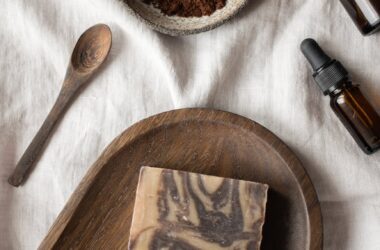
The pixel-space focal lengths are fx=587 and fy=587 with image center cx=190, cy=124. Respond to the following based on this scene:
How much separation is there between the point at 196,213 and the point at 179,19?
1.12ft

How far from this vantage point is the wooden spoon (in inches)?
41.1

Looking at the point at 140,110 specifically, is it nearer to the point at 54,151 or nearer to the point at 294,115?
the point at 54,151

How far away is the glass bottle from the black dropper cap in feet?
0.29

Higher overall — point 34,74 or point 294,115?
point 34,74

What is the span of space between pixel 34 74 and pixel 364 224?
2.11 ft

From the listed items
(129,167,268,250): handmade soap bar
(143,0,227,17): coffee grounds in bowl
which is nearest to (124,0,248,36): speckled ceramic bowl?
(143,0,227,17): coffee grounds in bowl

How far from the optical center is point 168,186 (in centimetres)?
94

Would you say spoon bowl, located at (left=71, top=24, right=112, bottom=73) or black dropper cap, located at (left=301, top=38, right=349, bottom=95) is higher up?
spoon bowl, located at (left=71, top=24, right=112, bottom=73)

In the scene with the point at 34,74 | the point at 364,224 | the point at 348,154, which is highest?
the point at 34,74

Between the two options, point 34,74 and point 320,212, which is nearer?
point 320,212

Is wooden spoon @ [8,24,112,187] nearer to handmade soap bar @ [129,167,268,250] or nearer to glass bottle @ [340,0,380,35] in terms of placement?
handmade soap bar @ [129,167,268,250]

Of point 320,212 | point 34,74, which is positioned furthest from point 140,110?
point 320,212

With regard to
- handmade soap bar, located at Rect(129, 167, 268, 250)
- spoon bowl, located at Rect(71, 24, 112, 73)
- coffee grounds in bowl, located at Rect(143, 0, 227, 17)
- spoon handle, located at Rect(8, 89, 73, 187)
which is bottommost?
handmade soap bar, located at Rect(129, 167, 268, 250)

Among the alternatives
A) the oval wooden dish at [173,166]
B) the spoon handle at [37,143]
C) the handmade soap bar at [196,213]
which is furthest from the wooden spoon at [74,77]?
the handmade soap bar at [196,213]
